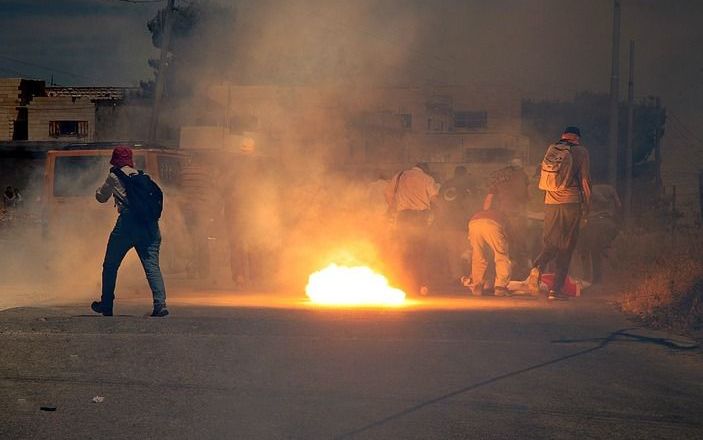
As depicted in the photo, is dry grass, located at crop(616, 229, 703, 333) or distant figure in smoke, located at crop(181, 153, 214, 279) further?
distant figure in smoke, located at crop(181, 153, 214, 279)

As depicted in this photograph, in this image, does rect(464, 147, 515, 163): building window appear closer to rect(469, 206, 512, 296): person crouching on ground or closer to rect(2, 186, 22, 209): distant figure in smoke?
rect(2, 186, 22, 209): distant figure in smoke

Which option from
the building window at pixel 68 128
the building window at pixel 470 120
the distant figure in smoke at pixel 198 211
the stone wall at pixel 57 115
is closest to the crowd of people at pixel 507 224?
the distant figure in smoke at pixel 198 211

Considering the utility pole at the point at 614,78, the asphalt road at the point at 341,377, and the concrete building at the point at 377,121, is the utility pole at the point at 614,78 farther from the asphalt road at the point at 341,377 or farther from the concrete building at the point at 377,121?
the asphalt road at the point at 341,377

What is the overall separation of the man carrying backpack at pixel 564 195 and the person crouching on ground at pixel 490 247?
93 centimetres

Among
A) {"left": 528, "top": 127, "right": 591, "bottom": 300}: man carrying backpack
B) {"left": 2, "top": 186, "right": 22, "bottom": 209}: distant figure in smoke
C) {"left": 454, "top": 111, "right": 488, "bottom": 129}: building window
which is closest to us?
{"left": 528, "top": 127, "right": 591, "bottom": 300}: man carrying backpack

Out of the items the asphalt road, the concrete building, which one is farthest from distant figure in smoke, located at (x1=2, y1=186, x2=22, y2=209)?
the asphalt road

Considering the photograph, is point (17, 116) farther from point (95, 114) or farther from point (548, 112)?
point (548, 112)

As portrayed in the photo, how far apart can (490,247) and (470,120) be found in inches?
1434

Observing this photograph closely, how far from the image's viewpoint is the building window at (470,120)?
1971 inches

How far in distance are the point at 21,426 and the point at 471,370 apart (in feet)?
10.2

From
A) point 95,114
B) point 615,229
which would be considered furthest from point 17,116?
point 615,229

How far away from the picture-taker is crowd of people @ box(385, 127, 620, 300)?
12.9 metres

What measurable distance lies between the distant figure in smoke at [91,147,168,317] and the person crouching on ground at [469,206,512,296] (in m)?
4.96

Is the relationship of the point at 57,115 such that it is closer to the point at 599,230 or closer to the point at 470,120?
the point at 470,120
